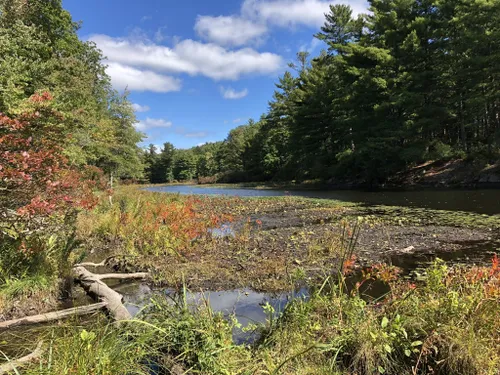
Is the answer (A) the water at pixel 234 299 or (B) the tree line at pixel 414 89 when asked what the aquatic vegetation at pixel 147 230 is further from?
(B) the tree line at pixel 414 89

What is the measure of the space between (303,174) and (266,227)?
104 ft

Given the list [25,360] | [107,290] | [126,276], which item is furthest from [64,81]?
[25,360]

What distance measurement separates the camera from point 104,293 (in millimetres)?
5277

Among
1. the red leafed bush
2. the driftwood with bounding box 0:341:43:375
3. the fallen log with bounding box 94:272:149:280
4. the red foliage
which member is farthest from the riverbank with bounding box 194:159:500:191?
the driftwood with bounding box 0:341:43:375

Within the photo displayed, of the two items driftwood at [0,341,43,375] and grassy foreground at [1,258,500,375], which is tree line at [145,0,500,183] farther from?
driftwood at [0,341,43,375]

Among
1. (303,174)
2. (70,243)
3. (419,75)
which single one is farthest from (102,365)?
(303,174)

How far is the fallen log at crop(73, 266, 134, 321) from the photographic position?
4.48m

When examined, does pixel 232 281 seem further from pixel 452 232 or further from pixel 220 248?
pixel 452 232

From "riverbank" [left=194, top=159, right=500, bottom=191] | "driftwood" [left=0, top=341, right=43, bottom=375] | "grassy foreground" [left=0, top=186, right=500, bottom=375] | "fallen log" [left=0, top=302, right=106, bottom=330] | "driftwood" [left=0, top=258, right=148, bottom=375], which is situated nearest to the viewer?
"driftwood" [left=0, top=341, right=43, bottom=375]

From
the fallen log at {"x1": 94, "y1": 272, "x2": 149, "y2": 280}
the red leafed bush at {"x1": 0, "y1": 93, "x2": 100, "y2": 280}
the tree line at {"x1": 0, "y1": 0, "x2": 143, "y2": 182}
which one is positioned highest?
the tree line at {"x1": 0, "y1": 0, "x2": 143, "y2": 182}

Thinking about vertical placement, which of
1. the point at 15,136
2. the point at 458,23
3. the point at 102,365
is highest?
the point at 458,23

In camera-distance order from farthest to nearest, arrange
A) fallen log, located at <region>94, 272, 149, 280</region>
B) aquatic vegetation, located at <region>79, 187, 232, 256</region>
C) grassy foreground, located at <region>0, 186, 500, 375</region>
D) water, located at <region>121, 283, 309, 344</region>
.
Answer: aquatic vegetation, located at <region>79, 187, 232, 256</region> → fallen log, located at <region>94, 272, 149, 280</region> → water, located at <region>121, 283, 309, 344</region> → grassy foreground, located at <region>0, 186, 500, 375</region>

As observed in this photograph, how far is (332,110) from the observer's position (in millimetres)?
34750

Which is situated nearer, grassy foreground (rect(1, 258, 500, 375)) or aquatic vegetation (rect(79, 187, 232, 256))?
grassy foreground (rect(1, 258, 500, 375))
